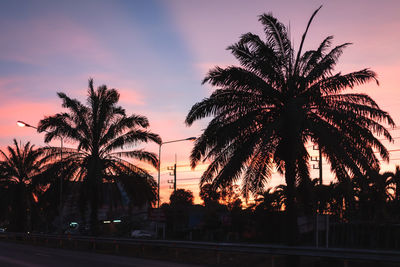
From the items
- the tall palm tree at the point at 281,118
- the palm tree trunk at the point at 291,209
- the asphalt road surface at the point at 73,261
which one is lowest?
the asphalt road surface at the point at 73,261

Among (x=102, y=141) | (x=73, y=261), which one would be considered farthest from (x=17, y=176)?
(x=73, y=261)

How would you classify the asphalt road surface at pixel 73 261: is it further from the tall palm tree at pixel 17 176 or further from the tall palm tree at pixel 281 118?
the tall palm tree at pixel 17 176

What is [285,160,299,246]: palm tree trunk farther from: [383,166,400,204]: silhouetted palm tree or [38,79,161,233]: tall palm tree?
[383,166,400,204]: silhouetted palm tree

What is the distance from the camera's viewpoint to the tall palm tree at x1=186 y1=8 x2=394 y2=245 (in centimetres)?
1761

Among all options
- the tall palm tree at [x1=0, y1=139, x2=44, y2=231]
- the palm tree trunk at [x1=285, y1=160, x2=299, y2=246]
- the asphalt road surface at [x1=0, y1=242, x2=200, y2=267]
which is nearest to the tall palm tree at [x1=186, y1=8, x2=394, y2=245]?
the palm tree trunk at [x1=285, y1=160, x2=299, y2=246]

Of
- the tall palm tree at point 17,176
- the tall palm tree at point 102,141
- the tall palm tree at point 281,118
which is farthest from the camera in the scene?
the tall palm tree at point 17,176

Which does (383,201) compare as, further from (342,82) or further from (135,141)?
(342,82)

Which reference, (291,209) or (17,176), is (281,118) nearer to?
(291,209)

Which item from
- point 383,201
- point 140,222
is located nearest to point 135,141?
point 383,201

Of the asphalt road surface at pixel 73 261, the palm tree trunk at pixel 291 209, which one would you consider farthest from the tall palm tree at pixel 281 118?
the asphalt road surface at pixel 73 261

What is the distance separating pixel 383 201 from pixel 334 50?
31373 mm

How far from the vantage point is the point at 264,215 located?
4109 centimetres

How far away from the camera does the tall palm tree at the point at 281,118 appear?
17.6 metres

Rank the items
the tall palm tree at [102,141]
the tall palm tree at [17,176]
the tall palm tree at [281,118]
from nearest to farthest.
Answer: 1. the tall palm tree at [281,118]
2. the tall palm tree at [102,141]
3. the tall palm tree at [17,176]
